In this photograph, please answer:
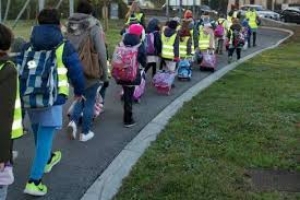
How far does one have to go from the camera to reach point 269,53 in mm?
22969

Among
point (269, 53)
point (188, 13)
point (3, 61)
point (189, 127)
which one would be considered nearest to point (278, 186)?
point (189, 127)

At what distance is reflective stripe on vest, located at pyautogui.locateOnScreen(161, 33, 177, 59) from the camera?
12.7 meters

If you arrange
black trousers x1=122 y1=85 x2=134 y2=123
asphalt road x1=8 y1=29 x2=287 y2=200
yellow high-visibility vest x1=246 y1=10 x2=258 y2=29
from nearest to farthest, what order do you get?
asphalt road x1=8 y1=29 x2=287 y2=200, black trousers x1=122 y1=85 x2=134 y2=123, yellow high-visibility vest x1=246 y1=10 x2=258 y2=29

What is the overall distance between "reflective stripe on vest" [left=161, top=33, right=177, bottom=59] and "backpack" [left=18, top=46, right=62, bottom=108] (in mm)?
6876

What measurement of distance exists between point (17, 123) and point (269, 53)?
18.9 meters

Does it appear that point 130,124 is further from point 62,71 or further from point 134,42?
point 62,71

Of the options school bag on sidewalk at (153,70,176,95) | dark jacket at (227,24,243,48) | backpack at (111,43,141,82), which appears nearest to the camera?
backpack at (111,43,141,82)

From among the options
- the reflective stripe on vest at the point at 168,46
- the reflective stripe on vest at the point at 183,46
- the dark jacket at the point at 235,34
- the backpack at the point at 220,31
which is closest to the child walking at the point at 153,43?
the reflective stripe on vest at the point at 168,46

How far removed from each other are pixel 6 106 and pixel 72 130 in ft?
11.6

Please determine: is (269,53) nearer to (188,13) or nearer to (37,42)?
(188,13)

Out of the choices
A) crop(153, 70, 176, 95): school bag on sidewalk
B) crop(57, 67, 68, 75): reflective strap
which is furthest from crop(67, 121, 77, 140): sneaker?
crop(153, 70, 176, 95): school bag on sidewalk

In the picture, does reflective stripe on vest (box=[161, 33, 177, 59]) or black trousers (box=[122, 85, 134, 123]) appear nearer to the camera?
black trousers (box=[122, 85, 134, 123])

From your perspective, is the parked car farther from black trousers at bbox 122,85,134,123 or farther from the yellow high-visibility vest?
black trousers at bbox 122,85,134,123

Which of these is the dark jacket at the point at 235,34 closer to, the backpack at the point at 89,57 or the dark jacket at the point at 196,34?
the dark jacket at the point at 196,34
